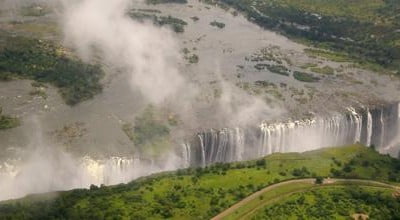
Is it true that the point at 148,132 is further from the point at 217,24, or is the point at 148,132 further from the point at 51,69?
the point at 217,24

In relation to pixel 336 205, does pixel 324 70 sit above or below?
above

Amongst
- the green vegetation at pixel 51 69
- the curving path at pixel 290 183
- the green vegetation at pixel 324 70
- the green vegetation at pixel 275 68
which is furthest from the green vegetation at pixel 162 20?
the curving path at pixel 290 183

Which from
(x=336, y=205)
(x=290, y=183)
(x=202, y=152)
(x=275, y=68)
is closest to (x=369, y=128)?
(x=275, y=68)

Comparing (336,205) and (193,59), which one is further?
(193,59)

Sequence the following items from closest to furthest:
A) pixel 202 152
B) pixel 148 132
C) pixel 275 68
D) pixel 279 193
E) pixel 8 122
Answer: pixel 279 193 → pixel 202 152 → pixel 148 132 → pixel 8 122 → pixel 275 68

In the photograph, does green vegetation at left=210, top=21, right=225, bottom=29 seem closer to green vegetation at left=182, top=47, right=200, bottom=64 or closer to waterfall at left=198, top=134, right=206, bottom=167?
green vegetation at left=182, top=47, right=200, bottom=64
